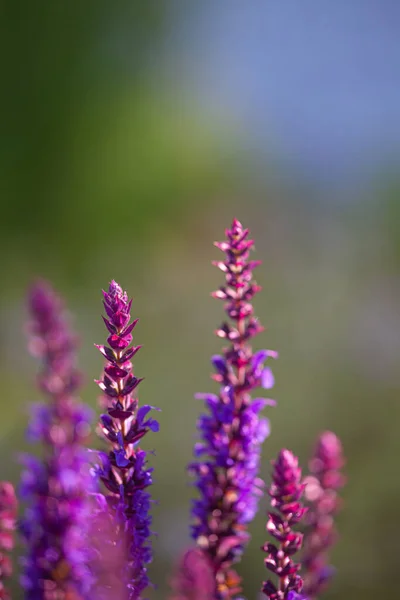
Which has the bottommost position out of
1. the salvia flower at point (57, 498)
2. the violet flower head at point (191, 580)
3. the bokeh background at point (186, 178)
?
the violet flower head at point (191, 580)

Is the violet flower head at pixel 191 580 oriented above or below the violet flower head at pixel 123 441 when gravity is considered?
below

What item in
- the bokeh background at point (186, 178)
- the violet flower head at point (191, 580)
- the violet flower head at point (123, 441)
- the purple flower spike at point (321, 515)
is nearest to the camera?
the violet flower head at point (191, 580)

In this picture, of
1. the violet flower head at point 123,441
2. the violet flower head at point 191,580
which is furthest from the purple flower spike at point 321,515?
the violet flower head at point 191,580

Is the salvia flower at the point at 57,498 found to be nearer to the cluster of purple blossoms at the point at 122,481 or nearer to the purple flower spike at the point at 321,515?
the cluster of purple blossoms at the point at 122,481

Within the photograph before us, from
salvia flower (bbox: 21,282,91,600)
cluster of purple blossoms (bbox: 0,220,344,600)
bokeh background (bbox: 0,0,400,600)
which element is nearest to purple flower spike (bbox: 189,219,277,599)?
cluster of purple blossoms (bbox: 0,220,344,600)

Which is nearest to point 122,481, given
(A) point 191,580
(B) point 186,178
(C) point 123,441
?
(C) point 123,441

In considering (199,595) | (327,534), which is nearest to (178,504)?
(327,534)

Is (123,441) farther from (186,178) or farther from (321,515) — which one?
(186,178)

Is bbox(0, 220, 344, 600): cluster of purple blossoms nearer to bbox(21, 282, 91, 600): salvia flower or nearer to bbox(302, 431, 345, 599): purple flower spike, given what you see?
bbox(21, 282, 91, 600): salvia flower

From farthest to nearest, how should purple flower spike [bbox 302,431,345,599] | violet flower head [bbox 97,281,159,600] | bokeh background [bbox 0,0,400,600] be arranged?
1. bokeh background [bbox 0,0,400,600]
2. purple flower spike [bbox 302,431,345,599]
3. violet flower head [bbox 97,281,159,600]

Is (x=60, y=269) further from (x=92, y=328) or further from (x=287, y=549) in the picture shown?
(x=287, y=549)
